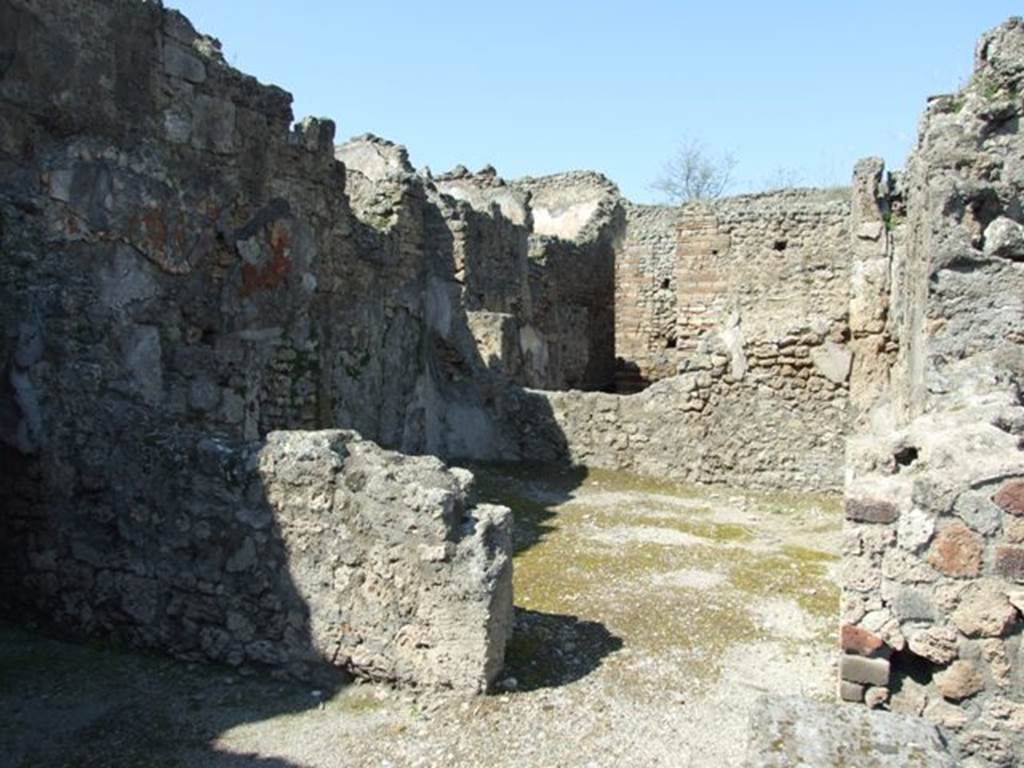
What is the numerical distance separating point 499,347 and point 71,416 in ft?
22.6

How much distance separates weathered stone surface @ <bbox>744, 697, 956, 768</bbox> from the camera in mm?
2635

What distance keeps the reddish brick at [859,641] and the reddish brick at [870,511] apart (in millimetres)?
399

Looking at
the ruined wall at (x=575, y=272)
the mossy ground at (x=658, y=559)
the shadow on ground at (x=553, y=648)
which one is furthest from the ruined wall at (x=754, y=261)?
the shadow on ground at (x=553, y=648)

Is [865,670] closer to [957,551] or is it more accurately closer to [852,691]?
[852,691]

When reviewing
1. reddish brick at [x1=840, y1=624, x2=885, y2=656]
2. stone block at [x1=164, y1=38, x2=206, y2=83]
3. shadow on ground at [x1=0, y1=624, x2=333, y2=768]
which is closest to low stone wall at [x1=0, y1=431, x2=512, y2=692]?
shadow on ground at [x1=0, y1=624, x2=333, y2=768]

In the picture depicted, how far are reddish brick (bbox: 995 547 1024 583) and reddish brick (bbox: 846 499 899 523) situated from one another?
356mm

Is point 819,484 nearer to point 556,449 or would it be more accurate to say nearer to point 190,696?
point 556,449

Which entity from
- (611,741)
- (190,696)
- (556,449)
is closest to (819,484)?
(556,449)

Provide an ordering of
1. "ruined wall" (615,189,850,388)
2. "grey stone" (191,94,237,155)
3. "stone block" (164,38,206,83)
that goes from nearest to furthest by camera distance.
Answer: "stone block" (164,38,206,83) < "grey stone" (191,94,237,155) < "ruined wall" (615,189,850,388)

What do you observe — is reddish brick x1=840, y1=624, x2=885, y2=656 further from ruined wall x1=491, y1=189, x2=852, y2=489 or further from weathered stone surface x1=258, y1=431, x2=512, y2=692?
ruined wall x1=491, y1=189, x2=852, y2=489

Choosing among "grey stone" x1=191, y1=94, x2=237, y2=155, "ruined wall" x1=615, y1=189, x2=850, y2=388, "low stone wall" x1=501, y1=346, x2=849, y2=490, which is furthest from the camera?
"ruined wall" x1=615, y1=189, x2=850, y2=388

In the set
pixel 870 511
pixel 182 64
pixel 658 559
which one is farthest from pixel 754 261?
pixel 870 511

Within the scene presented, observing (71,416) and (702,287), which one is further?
(702,287)

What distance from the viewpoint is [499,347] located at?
11.3 metres
